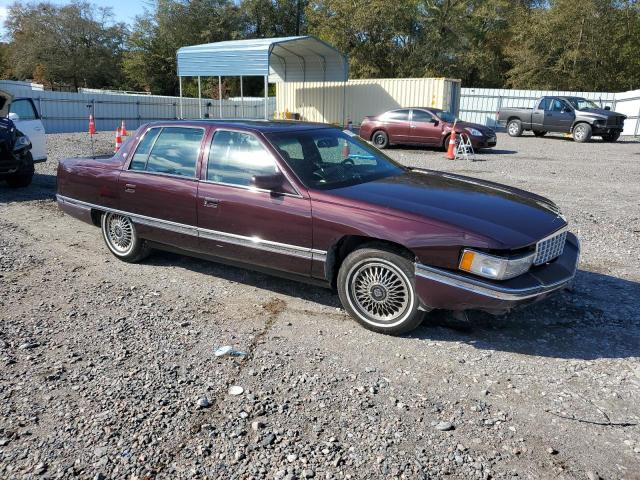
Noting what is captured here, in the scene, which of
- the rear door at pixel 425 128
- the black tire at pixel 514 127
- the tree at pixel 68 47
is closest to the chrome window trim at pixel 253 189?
the rear door at pixel 425 128

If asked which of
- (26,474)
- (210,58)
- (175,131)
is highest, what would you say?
(210,58)

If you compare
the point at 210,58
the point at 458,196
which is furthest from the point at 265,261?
the point at 210,58

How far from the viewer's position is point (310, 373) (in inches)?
143

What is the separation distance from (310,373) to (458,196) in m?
1.87

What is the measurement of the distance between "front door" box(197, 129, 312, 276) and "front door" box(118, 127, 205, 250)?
0.58 ft

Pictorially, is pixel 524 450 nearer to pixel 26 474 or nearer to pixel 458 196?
pixel 458 196

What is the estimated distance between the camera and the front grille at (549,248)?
3.94 m

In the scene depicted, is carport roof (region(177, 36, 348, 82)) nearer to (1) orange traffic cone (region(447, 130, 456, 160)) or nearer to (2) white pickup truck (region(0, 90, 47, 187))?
(1) orange traffic cone (region(447, 130, 456, 160))

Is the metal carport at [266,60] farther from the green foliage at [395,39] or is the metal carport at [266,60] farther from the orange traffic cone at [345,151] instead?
the orange traffic cone at [345,151]

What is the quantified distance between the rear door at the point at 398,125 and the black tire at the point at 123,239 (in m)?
13.3

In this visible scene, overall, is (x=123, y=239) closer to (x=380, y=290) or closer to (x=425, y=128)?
(x=380, y=290)

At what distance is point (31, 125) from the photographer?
35.7 ft

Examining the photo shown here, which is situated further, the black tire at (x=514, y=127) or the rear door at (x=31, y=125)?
the black tire at (x=514, y=127)

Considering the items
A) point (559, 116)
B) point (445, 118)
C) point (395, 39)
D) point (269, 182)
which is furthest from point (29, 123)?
point (395, 39)
